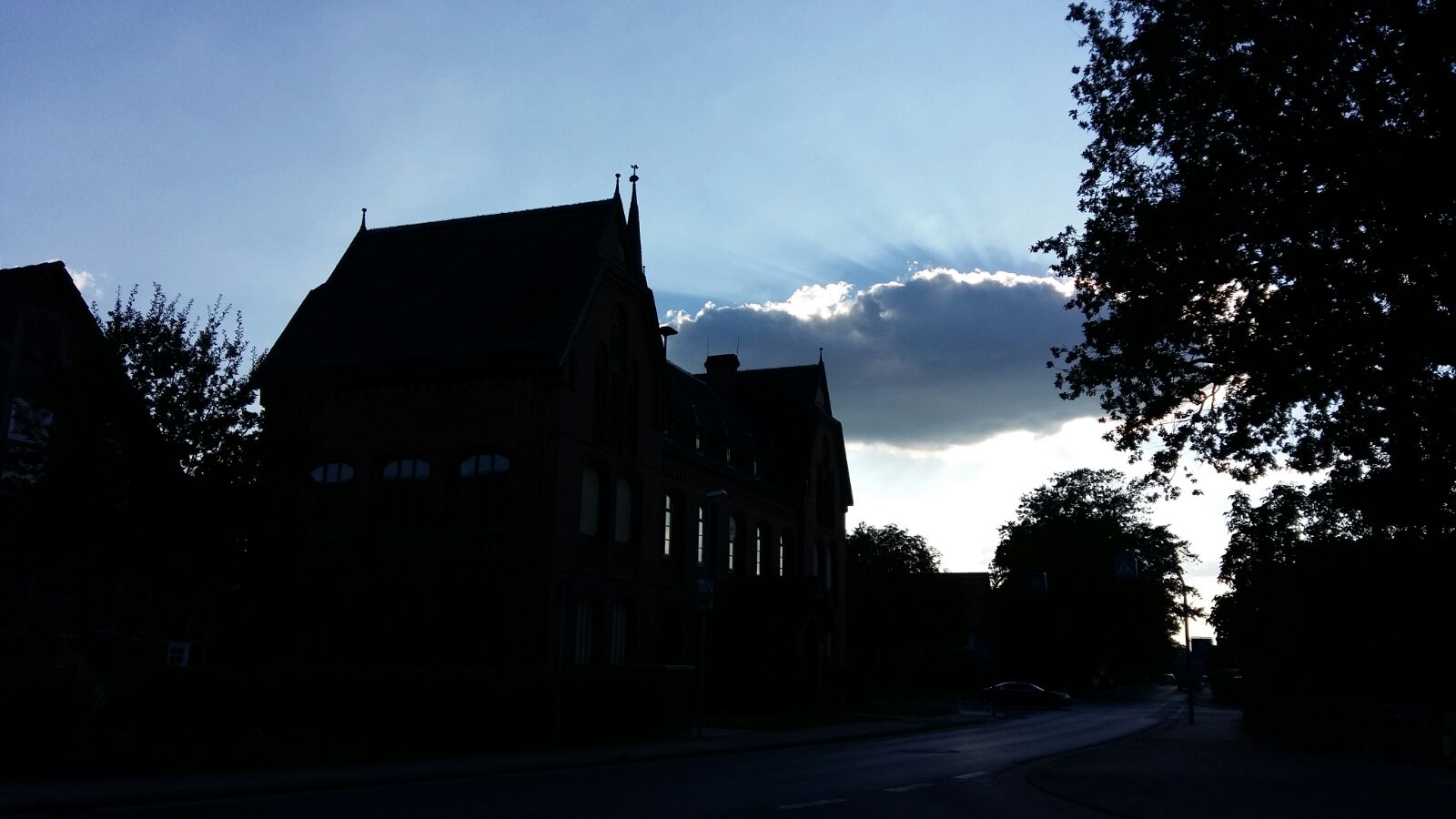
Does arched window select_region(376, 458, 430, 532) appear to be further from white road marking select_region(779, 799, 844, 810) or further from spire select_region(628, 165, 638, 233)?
white road marking select_region(779, 799, 844, 810)

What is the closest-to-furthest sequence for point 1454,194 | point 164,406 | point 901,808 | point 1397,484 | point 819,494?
point 901,808
point 1454,194
point 1397,484
point 164,406
point 819,494

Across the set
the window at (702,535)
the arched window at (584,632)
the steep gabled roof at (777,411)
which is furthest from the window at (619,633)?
the steep gabled roof at (777,411)

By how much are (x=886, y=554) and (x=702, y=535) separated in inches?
2565

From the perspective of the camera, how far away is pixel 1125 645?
95688 mm

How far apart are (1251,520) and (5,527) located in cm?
3482

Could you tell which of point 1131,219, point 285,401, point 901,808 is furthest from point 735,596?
point 901,808

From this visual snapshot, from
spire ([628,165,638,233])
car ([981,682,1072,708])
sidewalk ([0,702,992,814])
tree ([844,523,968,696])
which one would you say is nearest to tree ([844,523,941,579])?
tree ([844,523,968,696])

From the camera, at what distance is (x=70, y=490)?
24.6 m

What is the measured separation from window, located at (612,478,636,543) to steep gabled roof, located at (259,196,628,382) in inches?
239

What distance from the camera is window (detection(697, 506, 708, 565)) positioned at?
46.3 m

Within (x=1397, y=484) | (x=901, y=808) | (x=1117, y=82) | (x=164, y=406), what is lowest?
(x=901, y=808)

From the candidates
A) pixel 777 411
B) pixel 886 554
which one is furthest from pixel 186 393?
pixel 886 554

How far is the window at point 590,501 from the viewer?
37.6 meters

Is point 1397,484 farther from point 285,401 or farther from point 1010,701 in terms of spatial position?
point 1010,701
